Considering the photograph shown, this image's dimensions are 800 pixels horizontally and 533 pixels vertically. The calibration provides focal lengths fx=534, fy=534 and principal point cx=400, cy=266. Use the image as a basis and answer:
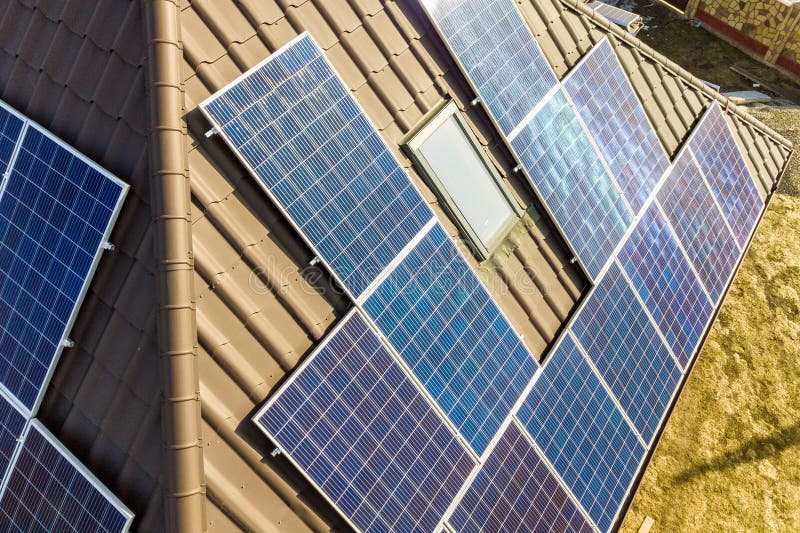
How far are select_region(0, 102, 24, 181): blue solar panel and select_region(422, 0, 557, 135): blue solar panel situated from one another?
23.7 feet

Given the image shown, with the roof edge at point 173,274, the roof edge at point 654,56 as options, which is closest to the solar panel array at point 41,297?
the roof edge at point 173,274

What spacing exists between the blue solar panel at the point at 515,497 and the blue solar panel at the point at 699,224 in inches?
282

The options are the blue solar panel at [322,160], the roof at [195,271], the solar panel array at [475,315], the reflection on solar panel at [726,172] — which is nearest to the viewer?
the roof at [195,271]

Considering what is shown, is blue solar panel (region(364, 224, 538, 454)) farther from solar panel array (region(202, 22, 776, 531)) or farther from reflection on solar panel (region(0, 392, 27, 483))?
reflection on solar panel (region(0, 392, 27, 483))

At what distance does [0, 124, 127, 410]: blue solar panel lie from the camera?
Result: 7.53m

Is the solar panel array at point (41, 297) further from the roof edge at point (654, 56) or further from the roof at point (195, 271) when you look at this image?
the roof edge at point (654, 56)

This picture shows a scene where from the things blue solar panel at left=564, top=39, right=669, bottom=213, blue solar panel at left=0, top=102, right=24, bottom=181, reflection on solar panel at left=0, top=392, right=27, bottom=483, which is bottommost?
blue solar panel at left=564, top=39, right=669, bottom=213

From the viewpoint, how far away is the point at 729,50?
27.9 metres

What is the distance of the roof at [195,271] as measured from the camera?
287 inches

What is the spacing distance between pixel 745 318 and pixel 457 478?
555 inches

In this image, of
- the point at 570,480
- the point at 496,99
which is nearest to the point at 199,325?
the point at 496,99

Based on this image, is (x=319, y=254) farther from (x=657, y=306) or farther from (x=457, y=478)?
(x=657, y=306)

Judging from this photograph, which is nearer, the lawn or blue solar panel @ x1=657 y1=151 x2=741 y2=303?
blue solar panel @ x1=657 y1=151 x2=741 y2=303

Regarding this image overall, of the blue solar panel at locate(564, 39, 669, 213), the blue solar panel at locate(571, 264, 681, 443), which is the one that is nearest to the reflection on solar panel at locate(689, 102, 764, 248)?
the blue solar panel at locate(564, 39, 669, 213)
